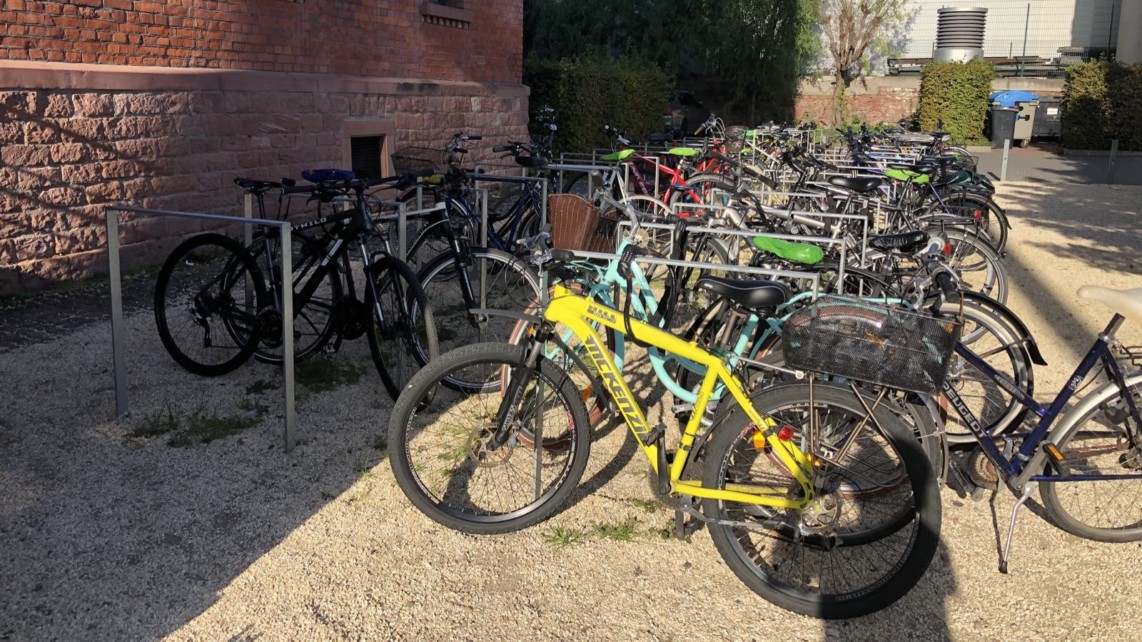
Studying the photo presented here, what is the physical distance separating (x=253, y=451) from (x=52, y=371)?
67.5 inches

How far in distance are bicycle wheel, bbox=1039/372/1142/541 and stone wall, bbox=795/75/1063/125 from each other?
22.5 metres

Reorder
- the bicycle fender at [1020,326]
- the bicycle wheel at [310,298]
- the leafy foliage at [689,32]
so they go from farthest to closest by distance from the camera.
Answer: the leafy foliage at [689,32], the bicycle wheel at [310,298], the bicycle fender at [1020,326]

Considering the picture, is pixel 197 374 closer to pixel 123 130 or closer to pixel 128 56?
pixel 123 130

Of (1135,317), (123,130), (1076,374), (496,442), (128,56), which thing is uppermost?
(128,56)

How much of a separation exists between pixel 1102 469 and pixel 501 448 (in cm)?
226

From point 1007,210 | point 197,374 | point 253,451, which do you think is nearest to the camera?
point 253,451

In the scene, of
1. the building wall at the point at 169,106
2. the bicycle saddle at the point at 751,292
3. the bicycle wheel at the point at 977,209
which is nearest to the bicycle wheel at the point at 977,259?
the bicycle wheel at the point at 977,209

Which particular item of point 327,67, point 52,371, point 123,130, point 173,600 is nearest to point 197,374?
point 52,371

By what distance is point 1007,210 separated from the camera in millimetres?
12055

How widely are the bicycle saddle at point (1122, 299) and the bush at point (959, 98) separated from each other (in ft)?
67.9

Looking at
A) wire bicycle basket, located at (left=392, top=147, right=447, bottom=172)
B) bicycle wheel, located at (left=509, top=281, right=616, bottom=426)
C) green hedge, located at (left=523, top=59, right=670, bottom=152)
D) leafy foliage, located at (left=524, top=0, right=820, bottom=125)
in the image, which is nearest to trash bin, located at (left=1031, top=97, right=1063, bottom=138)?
leafy foliage, located at (left=524, top=0, right=820, bottom=125)

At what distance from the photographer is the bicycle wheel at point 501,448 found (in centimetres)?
342

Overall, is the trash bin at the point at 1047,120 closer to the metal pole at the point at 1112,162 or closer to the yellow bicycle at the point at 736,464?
the metal pole at the point at 1112,162

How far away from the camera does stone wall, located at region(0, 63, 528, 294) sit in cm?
650
